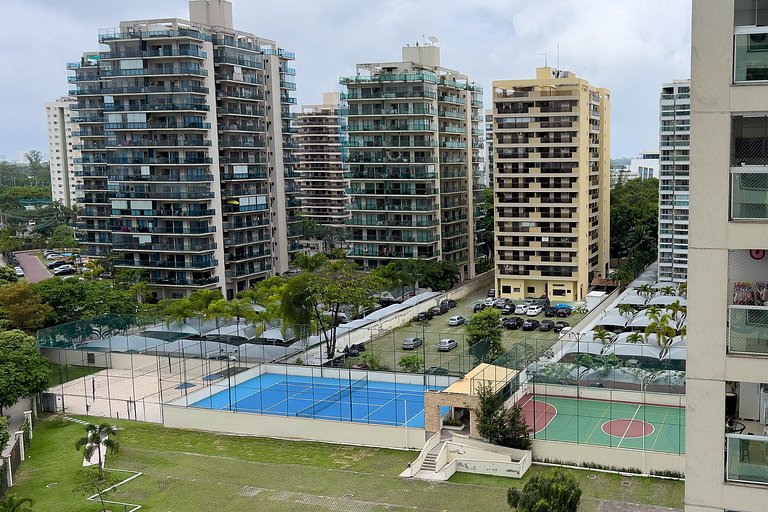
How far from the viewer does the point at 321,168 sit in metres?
105

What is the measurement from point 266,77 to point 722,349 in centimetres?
6401

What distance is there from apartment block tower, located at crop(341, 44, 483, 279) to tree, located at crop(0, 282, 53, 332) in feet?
84.1

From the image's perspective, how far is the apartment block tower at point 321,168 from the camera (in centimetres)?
10375

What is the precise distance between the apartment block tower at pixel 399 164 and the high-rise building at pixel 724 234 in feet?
179

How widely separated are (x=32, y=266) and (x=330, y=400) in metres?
64.3

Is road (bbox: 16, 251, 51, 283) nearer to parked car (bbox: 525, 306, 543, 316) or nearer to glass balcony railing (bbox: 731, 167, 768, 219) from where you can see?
parked car (bbox: 525, 306, 543, 316)

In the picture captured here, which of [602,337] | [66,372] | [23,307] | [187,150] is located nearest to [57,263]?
[187,150]

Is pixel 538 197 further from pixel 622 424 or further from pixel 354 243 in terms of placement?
pixel 622 424

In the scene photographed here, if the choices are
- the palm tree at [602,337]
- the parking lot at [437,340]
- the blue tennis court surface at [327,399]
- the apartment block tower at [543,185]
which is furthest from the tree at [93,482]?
the apartment block tower at [543,185]

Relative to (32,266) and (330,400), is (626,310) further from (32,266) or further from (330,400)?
(32,266)

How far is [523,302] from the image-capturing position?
5847 centimetres


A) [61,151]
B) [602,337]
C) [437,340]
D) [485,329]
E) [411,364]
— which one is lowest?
[437,340]

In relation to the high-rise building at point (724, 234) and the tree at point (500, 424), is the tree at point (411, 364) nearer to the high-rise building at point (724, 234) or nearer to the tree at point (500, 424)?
the tree at point (500, 424)

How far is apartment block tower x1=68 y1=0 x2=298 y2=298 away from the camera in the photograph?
59.3m
